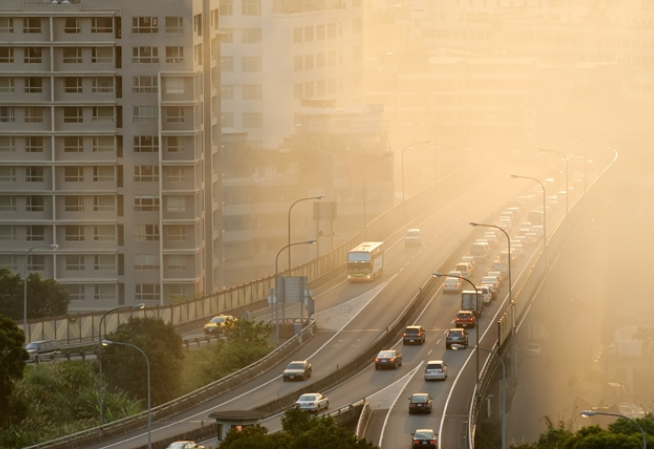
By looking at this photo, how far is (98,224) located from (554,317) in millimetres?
53142

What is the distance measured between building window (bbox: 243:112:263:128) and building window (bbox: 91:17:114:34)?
2713 inches

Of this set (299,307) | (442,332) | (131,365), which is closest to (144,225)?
(299,307)

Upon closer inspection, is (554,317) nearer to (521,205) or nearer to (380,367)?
(521,205)

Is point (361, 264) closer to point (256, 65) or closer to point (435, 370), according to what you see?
point (435, 370)

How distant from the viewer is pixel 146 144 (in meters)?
129

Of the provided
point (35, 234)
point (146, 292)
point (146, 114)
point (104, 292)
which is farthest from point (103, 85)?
point (146, 292)

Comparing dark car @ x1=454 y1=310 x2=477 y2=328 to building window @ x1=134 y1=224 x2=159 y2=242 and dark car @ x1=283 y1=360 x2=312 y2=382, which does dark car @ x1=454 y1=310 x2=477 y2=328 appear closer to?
dark car @ x1=283 y1=360 x2=312 y2=382

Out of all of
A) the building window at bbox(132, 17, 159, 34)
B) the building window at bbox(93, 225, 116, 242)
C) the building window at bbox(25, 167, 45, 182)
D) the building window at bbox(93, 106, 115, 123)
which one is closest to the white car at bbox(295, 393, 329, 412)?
the building window at bbox(93, 225, 116, 242)

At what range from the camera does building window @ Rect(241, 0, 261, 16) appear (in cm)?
19175

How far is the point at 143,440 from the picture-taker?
253 feet

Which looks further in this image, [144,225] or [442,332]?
[144,225]

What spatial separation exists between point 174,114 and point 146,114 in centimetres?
210

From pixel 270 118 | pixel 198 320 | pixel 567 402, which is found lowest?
pixel 567 402

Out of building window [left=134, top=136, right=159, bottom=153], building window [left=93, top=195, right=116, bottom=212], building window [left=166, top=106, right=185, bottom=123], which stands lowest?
building window [left=93, top=195, right=116, bottom=212]
